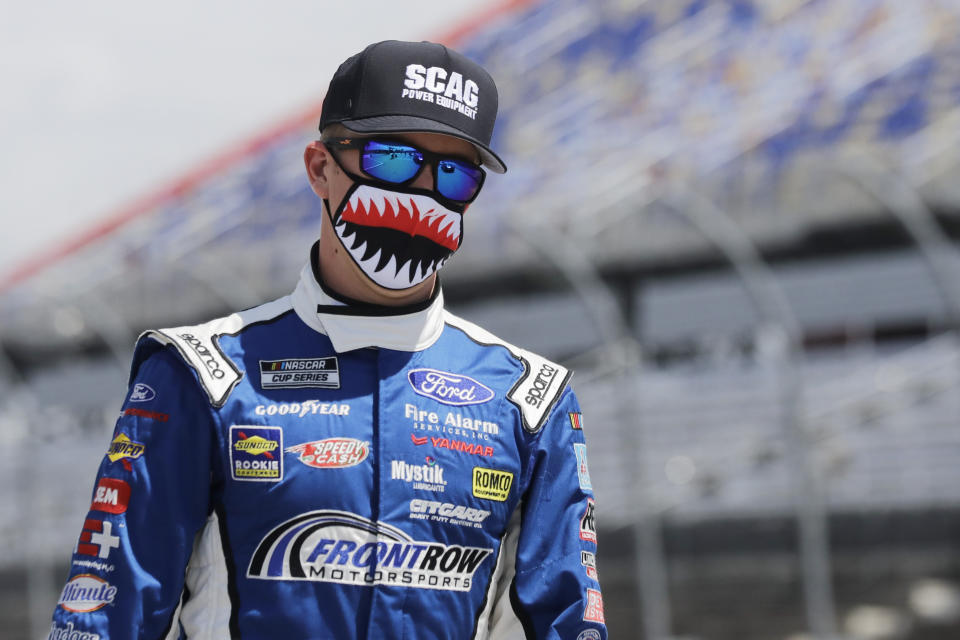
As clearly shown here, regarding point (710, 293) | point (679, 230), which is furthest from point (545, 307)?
point (679, 230)

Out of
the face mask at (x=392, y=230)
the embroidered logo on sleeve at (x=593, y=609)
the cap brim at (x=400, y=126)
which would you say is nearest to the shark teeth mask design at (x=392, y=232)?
the face mask at (x=392, y=230)

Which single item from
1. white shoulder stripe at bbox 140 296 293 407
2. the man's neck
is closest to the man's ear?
the man's neck

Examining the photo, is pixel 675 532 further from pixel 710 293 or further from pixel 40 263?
pixel 40 263

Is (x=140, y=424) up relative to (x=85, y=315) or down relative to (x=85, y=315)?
down

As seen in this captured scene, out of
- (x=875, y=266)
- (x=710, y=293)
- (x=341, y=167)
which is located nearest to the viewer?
(x=341, y=167)

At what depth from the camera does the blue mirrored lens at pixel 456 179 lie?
2.20 m

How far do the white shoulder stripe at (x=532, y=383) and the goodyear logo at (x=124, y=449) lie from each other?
1.81 feet

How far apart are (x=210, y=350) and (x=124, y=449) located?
0.62 ft

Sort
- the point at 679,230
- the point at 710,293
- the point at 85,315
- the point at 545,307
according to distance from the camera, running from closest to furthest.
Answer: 1. the point at 85,315
2. the point at 679,230
3. the point at 545,307
4. the point at 710,293

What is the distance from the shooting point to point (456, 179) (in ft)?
7.27

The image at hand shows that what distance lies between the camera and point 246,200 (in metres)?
16.6

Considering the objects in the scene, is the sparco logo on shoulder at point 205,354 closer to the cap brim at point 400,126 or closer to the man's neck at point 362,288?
the man's neck at point 362,288

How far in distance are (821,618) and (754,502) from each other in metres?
2.55

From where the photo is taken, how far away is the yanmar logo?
2.12 meters
